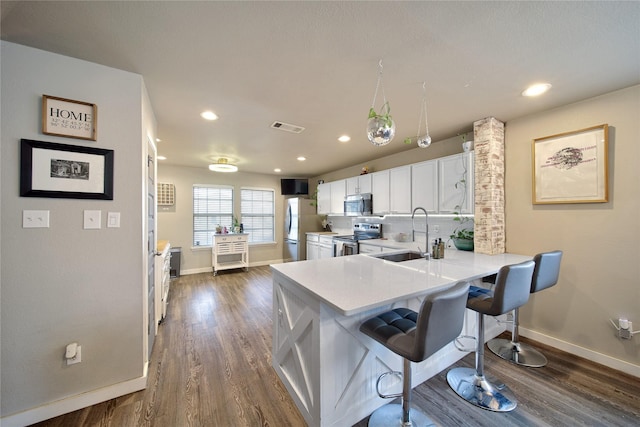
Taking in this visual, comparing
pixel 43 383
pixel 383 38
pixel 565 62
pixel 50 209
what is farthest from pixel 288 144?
pixel 43 383

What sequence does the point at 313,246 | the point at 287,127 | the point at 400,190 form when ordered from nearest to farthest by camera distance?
the point at 287,127 < the point at 400,190 < the point at 313,246

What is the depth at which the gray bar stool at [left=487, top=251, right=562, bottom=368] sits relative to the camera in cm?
Result: 189

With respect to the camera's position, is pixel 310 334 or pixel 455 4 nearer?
pixel 455 4

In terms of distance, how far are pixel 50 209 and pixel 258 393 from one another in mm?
1923

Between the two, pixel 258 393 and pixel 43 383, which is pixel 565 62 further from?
pixel 43 383

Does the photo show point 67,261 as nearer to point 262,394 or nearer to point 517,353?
point 262,394

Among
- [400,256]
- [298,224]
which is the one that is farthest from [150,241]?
[298,224]

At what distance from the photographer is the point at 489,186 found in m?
2.54

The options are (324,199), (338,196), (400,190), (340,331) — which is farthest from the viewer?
(324,199)

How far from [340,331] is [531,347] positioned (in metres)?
2.28

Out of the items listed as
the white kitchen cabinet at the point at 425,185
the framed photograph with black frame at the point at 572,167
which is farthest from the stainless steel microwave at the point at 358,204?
the framed photograph with black frame at the point at 572,167

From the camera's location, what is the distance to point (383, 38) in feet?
4.46

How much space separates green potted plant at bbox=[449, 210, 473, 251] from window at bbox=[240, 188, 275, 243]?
14.7ft

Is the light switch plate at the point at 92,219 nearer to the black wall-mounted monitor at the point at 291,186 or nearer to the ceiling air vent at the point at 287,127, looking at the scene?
the ceiling air vent at the point at 287,127
